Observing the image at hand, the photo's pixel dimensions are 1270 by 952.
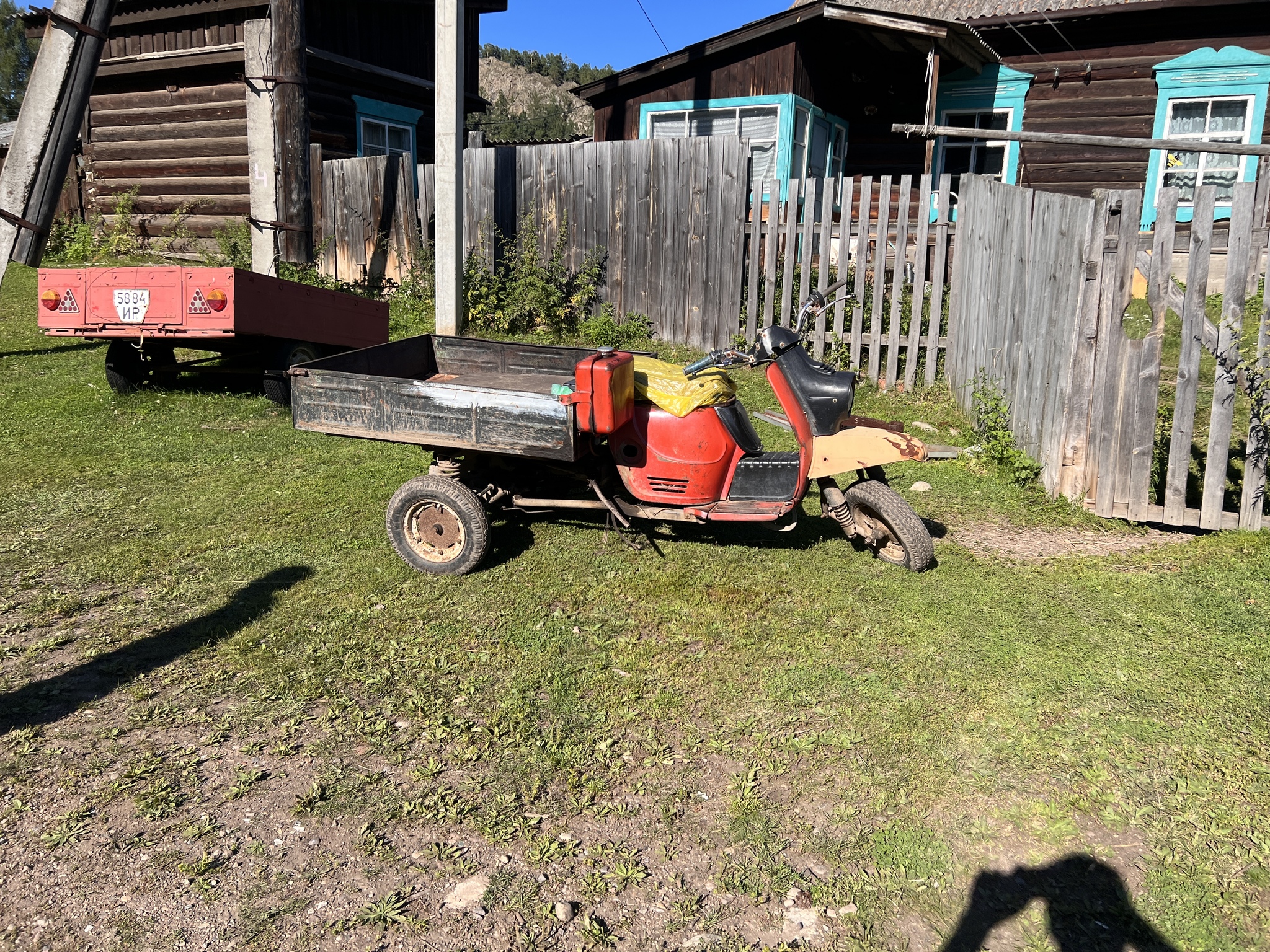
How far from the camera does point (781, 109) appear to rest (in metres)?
14.4

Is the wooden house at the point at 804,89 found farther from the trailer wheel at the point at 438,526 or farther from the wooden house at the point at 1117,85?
the trailer wheel at the point at 438,526

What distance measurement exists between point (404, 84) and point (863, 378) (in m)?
11.5

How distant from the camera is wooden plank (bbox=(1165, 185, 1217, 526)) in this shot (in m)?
5.54

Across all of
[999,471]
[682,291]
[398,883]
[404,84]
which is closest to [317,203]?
[404,84]

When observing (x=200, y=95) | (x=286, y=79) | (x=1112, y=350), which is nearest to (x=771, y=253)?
(x=1112, y=350)

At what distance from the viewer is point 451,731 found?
384 cm

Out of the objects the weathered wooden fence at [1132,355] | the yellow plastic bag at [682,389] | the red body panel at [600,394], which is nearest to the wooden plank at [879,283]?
the weathered wooden fence at [1132,355]

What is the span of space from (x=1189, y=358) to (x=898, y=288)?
3.77 metres

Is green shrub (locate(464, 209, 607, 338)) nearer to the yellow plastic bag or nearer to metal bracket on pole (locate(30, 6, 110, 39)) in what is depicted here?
metal bracket on pole (locate(30, 6, 110, 39))

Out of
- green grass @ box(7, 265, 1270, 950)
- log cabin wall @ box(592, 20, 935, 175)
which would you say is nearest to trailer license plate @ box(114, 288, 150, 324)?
green grass @ box(7, 265, 1270, 950)

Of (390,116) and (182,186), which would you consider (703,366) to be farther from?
(182,186)

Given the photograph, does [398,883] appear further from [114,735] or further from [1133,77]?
[1133,77]

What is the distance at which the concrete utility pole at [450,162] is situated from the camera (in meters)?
10.3

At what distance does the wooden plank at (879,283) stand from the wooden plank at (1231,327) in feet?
12.3
